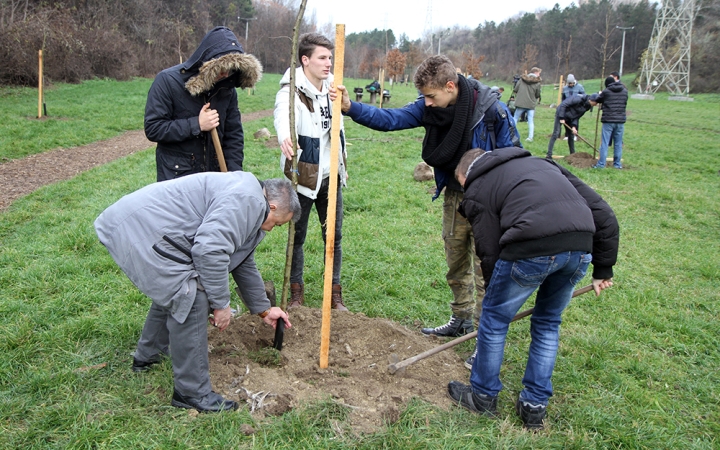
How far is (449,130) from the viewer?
3.64 meters

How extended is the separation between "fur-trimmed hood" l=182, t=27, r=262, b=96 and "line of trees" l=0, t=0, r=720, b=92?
0.38 meters

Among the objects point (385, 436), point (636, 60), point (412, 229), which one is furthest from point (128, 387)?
point (636, 60)

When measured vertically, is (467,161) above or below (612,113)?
below

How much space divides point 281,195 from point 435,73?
4.58ft

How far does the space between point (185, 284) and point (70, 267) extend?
2.85 meters

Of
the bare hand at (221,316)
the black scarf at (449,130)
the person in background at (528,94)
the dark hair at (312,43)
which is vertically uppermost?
the person in background at (528,94)

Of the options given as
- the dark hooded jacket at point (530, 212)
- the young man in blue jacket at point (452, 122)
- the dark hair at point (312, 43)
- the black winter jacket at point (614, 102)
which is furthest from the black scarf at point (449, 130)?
the black winter jacket at point (614, 102)

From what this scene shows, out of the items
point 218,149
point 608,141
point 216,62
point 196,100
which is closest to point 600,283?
point 218,149

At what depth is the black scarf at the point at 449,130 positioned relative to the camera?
3.57 metres

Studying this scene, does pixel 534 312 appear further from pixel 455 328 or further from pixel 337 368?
pixel 337 368

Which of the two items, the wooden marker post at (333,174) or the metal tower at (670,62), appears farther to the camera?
the metal tower at (670,62)

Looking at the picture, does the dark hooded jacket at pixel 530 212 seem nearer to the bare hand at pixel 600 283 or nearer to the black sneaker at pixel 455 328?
the bare hand at pixel 600 283

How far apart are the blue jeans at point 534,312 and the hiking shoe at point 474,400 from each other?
0.13 ft

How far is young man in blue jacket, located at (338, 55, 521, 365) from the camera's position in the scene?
3525 mm
